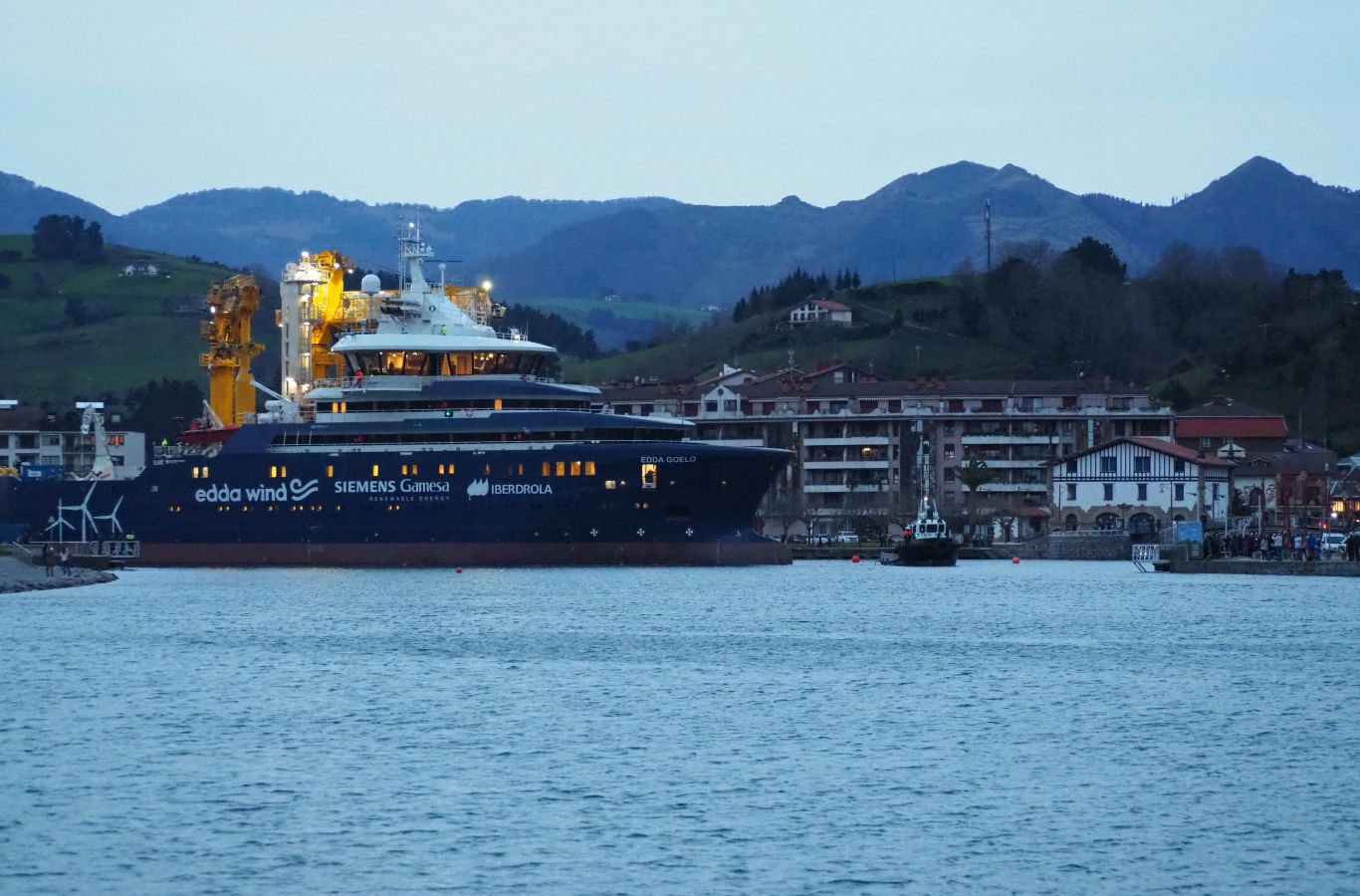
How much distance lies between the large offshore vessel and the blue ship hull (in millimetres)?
52

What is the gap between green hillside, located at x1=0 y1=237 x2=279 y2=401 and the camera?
15950cm

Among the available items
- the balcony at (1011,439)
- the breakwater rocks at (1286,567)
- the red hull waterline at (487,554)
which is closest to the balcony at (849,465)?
the balcony at (1011,439)

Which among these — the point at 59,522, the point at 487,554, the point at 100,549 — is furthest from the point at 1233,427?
the point at 59,522

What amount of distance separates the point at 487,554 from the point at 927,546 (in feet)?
62.5

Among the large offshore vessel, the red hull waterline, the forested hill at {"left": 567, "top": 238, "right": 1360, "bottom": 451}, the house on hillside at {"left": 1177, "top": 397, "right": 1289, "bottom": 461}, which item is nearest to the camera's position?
the large offshore vessel

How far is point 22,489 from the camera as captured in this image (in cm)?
7875

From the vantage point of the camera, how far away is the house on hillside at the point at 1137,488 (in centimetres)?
9269

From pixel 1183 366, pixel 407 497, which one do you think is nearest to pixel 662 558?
pixel 407 497

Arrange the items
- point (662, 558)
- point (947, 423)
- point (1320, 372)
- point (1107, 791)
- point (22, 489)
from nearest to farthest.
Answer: point (1107, 791) < point (662, 558) < point (22, 489) < point (947, 423) < point (1320, 372)

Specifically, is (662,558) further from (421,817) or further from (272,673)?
(421,817)

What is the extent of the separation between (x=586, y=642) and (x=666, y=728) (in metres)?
13.5

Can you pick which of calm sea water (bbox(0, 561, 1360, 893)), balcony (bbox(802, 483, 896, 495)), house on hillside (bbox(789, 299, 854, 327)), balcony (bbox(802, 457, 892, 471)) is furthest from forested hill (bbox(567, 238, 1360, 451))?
calm sea water (bbox(0, 561, 1360, 893))

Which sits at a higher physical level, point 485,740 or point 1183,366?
point 1183,366

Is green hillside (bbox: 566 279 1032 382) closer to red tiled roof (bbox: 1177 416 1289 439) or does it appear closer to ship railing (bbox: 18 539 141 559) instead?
red tiled roof (bbox: 1177 416 1289 439)
